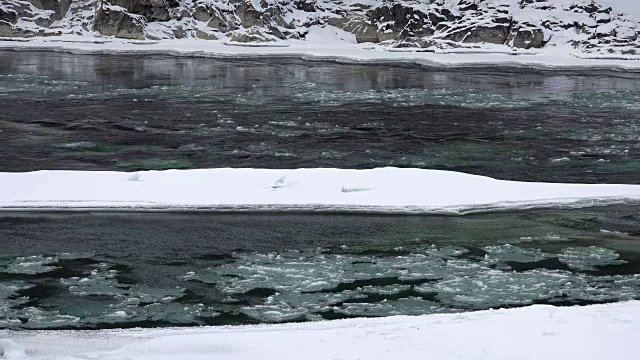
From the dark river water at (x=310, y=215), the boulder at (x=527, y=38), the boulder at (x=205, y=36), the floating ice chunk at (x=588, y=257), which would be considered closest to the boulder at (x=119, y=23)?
the boulder at (x=205, y=36)

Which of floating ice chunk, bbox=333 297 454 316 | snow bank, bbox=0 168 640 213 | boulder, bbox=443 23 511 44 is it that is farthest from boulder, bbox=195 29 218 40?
floating ice chunk, bbox=333 297 454 316

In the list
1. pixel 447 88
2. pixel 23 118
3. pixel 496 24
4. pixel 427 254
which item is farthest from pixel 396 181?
pixel 496 24

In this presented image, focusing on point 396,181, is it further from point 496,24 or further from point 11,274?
point 496,24

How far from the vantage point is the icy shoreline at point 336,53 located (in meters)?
31.7

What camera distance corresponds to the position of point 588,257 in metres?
10.2

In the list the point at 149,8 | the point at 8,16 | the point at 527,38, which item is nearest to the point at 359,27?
the point at 527,38

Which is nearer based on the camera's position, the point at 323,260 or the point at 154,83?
the point at 323,260

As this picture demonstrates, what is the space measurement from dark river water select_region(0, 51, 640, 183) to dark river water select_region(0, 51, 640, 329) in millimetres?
87

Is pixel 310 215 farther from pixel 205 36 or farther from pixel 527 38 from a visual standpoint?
pixel 205 36

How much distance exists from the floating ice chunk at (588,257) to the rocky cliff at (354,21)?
25.3m

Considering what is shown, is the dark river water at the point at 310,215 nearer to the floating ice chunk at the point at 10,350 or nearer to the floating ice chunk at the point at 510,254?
the floating ice chunk at the point at 510,254

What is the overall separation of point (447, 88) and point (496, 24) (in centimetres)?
1166

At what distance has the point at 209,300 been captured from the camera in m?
8.70

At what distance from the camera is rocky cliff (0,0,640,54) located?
117ft
